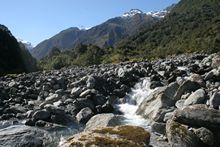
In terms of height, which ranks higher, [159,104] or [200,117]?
[159,104]

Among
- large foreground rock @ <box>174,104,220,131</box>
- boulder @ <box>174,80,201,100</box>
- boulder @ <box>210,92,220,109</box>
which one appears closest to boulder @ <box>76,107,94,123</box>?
boulder @ <box>174,80,201,100</box>

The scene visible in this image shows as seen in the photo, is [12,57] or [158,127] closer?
[158,127]

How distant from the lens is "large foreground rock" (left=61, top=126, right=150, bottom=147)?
47.4 feet

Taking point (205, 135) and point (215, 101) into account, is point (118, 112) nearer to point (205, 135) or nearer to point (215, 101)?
point (215, 101)

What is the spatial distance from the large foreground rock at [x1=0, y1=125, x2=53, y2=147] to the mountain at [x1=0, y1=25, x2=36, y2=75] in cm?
7688

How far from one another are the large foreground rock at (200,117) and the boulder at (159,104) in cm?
331

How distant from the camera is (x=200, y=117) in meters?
16.7

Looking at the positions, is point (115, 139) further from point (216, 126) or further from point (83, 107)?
point (83, 107)

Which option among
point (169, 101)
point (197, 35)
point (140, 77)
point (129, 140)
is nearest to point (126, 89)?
point (140, 77)

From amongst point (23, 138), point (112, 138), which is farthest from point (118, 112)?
point (112, 138)

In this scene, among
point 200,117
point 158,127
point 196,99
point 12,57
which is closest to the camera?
point 200,117

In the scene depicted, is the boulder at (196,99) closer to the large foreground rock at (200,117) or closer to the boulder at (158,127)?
the boulder at (158,127)

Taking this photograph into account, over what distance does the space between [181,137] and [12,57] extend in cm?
9028

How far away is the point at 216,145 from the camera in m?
16.0
